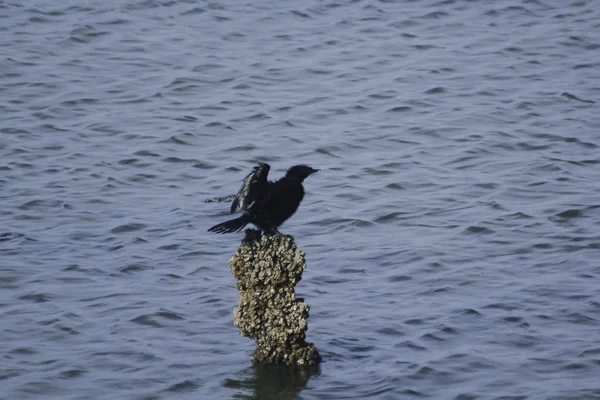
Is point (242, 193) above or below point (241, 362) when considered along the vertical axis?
above

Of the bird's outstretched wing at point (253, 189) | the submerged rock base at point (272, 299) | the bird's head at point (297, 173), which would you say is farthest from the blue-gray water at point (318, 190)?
the bird's head at point (297, 173)

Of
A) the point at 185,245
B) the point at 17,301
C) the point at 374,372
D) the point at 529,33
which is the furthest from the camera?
the point at 529,33

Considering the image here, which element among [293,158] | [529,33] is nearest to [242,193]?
[293,158]

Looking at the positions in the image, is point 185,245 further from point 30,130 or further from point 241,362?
point 30,130

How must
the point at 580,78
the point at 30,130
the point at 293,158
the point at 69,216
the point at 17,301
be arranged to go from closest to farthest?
the point at 17,301 < the point at 69,216 < the point at 293,158 < the point at 30,130 < the point at 580,78

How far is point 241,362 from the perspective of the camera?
345 inches

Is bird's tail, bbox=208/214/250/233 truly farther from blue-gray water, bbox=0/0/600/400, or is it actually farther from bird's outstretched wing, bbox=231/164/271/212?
blue-gray water, bbox=0/0/600/400

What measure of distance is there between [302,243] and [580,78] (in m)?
7.62

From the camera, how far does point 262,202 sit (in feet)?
26.1

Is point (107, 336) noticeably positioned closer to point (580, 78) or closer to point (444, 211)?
point (444, 211)

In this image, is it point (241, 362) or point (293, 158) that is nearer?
point (241, 362)

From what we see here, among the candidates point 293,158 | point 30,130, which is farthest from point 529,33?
point 30,130

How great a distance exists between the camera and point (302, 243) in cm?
1177

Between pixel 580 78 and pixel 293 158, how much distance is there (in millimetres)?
5760
